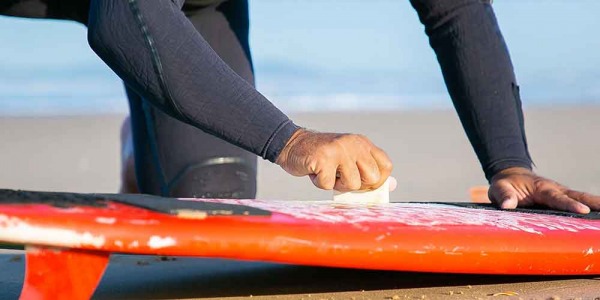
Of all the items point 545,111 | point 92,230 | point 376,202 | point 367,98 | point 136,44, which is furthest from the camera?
point 367,98

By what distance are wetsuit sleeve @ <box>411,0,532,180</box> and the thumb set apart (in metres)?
0.09

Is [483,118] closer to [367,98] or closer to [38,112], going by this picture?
[38,112]

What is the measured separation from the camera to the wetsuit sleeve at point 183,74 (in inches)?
74.0

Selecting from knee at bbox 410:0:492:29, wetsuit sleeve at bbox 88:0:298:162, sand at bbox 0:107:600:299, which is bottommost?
sand at bbox 0:107:600:299

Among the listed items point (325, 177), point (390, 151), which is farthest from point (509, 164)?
point (390, 151)

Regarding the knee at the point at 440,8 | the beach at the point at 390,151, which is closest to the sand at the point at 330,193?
the beach at the point at 390,151

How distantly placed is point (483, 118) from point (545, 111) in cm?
582

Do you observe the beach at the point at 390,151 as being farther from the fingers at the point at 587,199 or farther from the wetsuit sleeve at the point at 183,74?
the wetsuit sleeve at the point at 183,74

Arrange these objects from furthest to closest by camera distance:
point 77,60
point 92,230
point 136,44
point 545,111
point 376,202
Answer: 1. point 77,60
2. point 545,111
3. point 376,202
4. point 136,44
5. point 92,230

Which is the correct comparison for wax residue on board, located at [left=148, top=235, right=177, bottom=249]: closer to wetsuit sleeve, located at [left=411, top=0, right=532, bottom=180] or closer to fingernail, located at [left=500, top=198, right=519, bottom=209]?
fingernail, located at [left=500, top=198, right=519, bottom=209]

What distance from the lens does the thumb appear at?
7.75ft

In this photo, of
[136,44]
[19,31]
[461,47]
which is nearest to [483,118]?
[461,47]

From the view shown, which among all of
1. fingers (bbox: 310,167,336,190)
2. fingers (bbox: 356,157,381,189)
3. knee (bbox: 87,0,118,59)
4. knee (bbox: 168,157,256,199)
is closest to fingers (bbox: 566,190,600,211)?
fingers (bbox: 356,157,381,189)

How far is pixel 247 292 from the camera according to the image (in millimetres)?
1951
